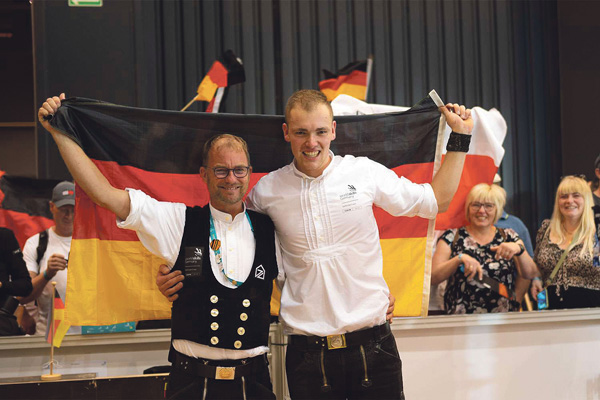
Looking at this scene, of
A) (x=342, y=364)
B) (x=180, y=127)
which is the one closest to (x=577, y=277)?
(x=342, y=364)

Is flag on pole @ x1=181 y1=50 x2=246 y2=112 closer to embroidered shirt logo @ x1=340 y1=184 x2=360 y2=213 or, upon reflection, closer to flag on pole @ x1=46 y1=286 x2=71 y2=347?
flag on pole @ x1=46 y1=286 x2=71 y2=347

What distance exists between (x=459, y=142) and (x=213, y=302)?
3.87ft

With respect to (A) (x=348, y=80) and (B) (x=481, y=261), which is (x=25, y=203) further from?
(B) (x=481, y=261)

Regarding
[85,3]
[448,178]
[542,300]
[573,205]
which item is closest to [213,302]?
[448,178]

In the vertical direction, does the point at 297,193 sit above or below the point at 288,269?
above

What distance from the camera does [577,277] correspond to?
3865 millimetres

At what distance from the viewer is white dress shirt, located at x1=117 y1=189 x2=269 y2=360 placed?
92.3 inches

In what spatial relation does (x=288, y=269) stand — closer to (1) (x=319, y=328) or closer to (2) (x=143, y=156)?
(1) (x=319, y=328)

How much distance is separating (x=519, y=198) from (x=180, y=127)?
4.87m

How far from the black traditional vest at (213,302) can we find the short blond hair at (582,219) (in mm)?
2278

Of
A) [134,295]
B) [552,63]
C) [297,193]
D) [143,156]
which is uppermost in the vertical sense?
[552,63]

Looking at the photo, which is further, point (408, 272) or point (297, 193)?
point (408, 272)

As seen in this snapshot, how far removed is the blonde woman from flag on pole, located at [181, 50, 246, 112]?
249 cm

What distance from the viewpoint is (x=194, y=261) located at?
2.36 meters
